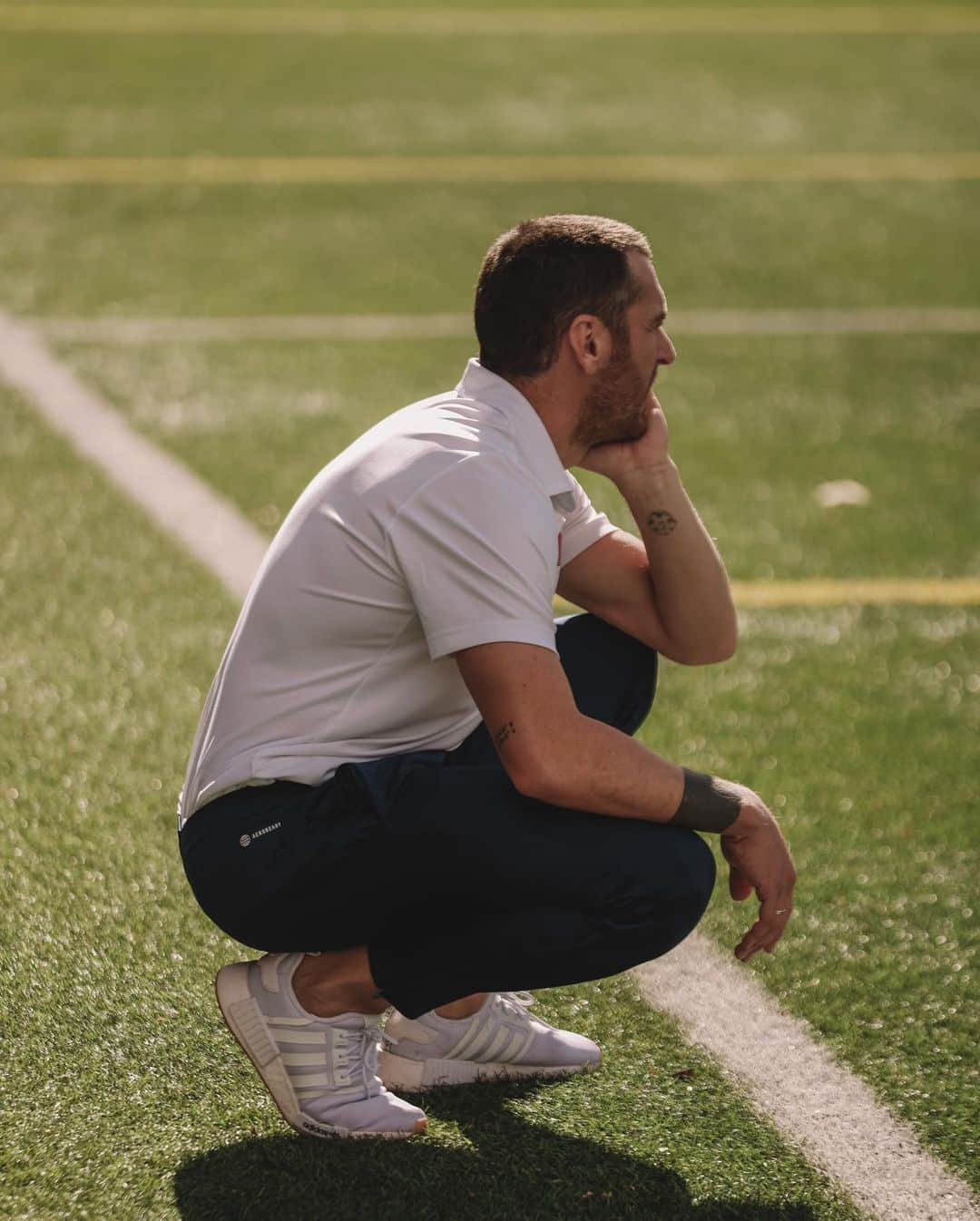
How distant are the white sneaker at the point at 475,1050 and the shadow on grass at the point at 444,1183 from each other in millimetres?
162

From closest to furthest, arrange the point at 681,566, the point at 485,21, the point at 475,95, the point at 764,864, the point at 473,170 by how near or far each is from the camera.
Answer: the point at 764,864, the point at 681,566, the point at 473,170, the point at 475,95, the point at 485,21

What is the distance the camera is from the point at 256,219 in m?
8.95

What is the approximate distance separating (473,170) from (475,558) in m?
7.87

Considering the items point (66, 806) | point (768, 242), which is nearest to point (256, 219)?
point (768, 242)

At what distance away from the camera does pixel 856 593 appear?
5.33 m

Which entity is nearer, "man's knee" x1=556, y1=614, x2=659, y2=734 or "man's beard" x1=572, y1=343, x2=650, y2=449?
"man's beard" x1=572, y1=343, x2=650, y2=449

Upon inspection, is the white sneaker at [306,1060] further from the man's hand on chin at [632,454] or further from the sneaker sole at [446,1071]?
the man's hand on chin at [632,454]

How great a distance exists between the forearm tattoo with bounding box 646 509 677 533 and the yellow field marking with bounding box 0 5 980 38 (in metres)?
11.2

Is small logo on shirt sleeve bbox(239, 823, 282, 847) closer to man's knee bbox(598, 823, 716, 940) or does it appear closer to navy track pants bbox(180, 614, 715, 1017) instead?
navy track pants bbox(180, 614, 715, 1017)

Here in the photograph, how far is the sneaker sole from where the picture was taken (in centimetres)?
301

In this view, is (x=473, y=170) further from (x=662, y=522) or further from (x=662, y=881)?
(x=662, y=881)

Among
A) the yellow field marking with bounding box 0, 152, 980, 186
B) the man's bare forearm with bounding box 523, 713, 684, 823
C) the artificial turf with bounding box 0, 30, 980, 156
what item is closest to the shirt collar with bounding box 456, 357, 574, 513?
the man's bare forearm with bounding box 523, 713, 684, 823

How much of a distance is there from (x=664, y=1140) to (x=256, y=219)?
22.7 feet

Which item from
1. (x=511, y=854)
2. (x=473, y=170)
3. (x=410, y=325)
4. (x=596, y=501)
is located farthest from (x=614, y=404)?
(x=473, y=170)
